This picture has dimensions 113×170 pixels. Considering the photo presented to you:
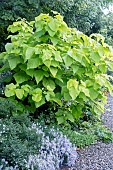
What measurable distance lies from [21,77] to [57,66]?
485 millimetres

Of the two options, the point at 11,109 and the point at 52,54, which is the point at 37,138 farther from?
the point at 52,54

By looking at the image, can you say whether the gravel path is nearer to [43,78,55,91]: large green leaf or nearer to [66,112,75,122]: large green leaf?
[66,112,75,122]: large green leaf

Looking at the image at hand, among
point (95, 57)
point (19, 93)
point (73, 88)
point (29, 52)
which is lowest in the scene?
point (19, 93)

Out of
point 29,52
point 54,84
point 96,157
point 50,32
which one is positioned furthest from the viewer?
point 54,84

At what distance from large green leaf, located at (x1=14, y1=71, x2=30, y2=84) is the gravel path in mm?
1063

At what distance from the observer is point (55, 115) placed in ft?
12.1

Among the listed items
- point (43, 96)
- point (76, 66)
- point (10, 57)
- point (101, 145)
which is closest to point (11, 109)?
point (43, 96)

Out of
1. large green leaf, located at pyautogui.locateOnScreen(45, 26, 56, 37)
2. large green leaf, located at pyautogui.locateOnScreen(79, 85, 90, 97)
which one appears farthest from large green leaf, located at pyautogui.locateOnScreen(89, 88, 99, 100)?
large green leaf, located at pyautogui.locateOnScreen(45, 26, 56, 37)

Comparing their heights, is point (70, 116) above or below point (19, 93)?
below

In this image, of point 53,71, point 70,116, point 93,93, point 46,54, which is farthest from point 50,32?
point 70,116

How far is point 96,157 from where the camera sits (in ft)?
10.2

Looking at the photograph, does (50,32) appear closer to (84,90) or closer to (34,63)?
(34,63)

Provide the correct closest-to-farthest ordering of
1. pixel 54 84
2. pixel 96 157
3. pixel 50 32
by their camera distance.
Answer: pixel 96 157, pixel 50 32, pixel 54 84

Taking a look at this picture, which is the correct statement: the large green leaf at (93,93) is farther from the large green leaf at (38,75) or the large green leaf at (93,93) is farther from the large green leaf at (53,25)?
the large green leaf at (53,25)
